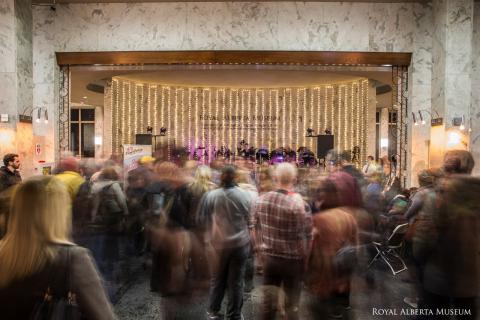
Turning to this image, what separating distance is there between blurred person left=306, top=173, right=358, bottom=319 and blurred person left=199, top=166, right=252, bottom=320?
3.40 ft

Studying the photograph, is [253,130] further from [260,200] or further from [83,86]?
[260,200]

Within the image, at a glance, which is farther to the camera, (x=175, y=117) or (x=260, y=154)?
(x=175, y=117)

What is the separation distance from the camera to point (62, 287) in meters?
1.39

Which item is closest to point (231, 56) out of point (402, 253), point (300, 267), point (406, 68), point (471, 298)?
point (406, 68)

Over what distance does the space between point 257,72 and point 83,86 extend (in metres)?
6.05

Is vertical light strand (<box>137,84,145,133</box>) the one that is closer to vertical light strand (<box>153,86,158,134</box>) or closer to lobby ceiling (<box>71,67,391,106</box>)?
vertical light strand (<box>153,86,158,134</box>)

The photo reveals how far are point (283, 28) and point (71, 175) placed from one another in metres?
6.00

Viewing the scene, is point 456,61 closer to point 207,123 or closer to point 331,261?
point 331,261

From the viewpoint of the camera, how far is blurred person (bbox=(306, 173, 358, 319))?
278 cm

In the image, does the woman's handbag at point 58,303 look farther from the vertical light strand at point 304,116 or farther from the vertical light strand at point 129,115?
the vertical light strand at point 304,116

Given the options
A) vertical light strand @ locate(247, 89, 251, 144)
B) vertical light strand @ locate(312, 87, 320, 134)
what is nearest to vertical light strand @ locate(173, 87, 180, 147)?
vertical light strand @ locate(247, 89, 251, 144)

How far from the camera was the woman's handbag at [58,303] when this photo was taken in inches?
53.5

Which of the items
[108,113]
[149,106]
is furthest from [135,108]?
[108,113]

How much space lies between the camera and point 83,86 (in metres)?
13.9
